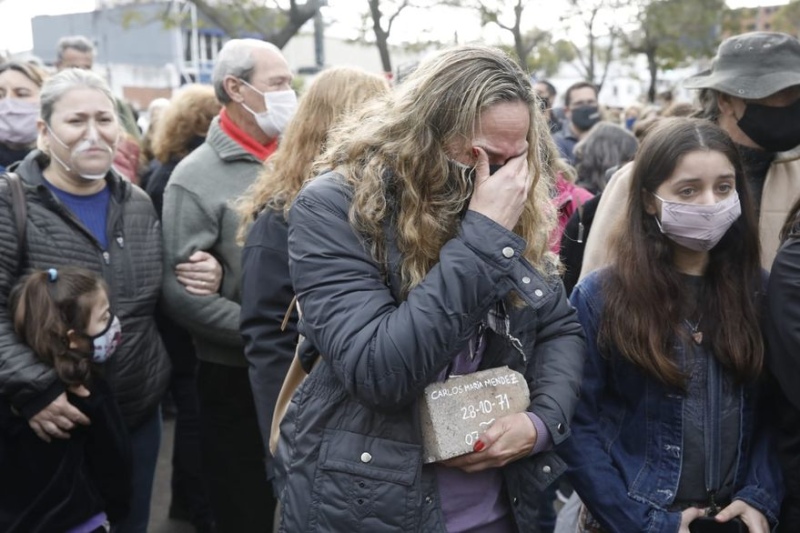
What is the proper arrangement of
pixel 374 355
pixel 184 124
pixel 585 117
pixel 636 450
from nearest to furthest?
pixel 374 355
pixel 636 450
pixel 184 124
pixel 585 117

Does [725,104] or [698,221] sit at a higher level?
[725,104]

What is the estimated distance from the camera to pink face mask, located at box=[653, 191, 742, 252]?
2586 millimetres

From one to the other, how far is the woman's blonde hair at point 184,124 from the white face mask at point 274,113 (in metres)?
1.05

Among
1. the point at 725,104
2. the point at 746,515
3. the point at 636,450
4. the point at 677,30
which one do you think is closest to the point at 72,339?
the point at 636,450

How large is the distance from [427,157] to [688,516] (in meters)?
1.26

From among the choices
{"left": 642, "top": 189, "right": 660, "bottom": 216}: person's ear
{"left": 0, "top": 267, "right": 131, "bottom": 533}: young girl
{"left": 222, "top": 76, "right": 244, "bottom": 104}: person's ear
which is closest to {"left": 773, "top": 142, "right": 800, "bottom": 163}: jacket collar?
{"left": 642, "top": 189, "right": 660, "bottom": 216}: person's ear

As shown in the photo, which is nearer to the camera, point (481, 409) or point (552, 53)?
point (481, 409)

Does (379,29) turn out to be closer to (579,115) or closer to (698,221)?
(579,115)

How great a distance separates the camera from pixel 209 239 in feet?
11.7

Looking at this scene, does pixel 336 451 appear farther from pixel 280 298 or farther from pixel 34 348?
pixel 34 348

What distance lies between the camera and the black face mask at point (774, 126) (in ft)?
10.6

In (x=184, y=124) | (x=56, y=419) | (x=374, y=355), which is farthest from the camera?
(x=184, y=124)

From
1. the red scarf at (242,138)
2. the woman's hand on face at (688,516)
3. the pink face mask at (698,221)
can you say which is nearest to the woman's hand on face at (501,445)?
the woman's hand on face at (688,516)

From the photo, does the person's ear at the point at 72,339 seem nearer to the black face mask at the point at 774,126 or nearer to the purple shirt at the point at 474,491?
the purple shirt at the point at 474,491
